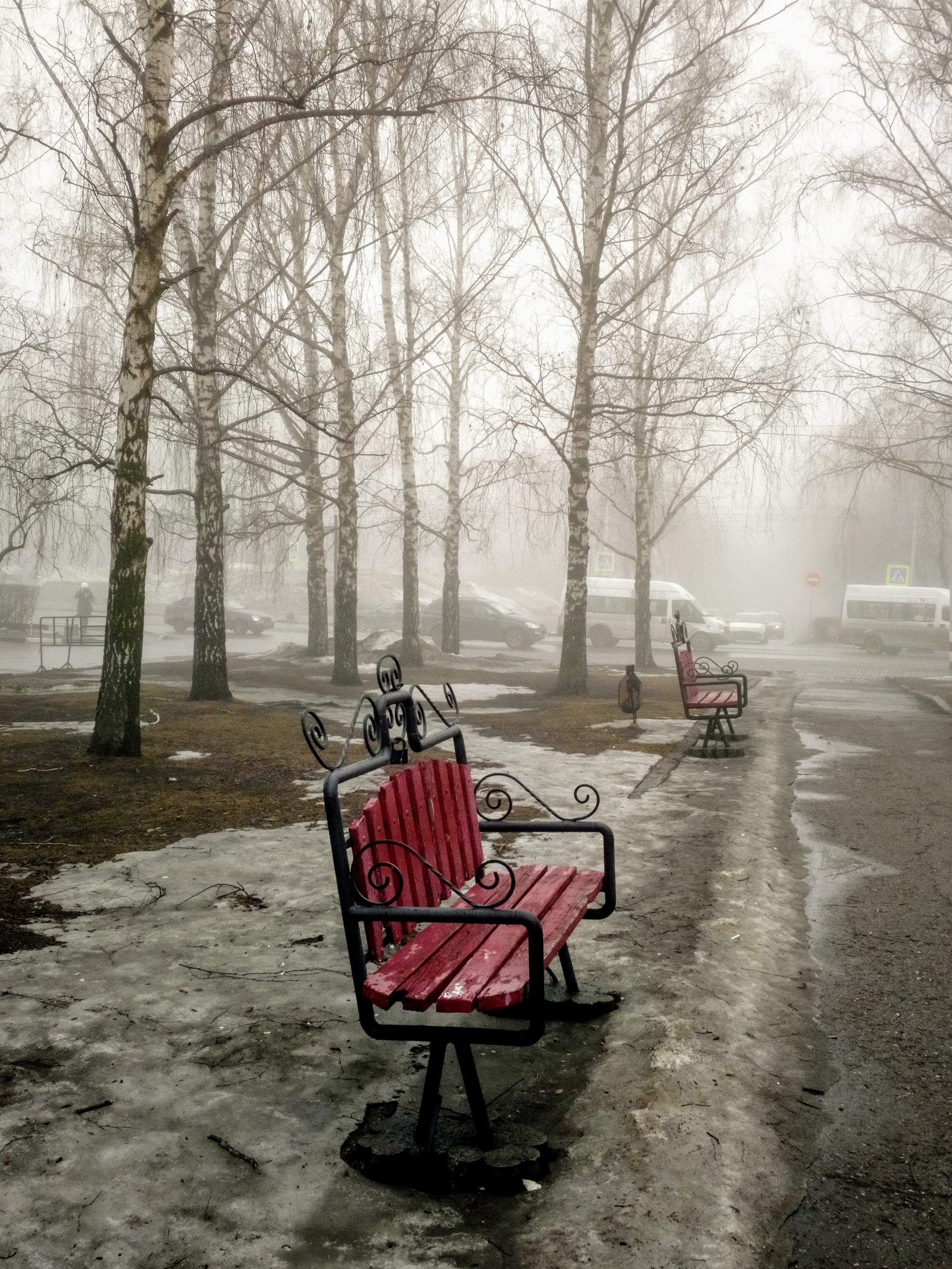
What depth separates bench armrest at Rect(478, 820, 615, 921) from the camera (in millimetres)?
4016

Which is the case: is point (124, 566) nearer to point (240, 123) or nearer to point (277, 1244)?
point (240, 123)

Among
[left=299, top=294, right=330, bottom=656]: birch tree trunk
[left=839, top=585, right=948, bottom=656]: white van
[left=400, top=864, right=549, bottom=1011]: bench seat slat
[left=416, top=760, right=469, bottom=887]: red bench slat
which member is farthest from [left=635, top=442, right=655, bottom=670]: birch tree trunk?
[left=400, top=864, right=549, bottom=1011]: bench seat slat

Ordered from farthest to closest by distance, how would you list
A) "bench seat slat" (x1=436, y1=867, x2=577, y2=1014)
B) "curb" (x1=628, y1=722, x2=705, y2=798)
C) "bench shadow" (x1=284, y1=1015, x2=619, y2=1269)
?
"curb" (x1=628, y1=722, x2=705, y2=798)
"bench seat slat" (x1=436, y1=867, x2=577, y2=1014)
"bench shadow" (x1=284, y1=1015, x2=619, y2=1269)

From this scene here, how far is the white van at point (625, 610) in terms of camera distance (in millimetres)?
34812

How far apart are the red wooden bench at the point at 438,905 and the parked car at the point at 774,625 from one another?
43.0 meters

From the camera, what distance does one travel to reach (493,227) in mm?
23188

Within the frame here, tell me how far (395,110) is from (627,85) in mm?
6785

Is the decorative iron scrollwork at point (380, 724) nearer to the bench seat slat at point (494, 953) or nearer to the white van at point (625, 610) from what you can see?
the bench seat slat at point (494, 953)

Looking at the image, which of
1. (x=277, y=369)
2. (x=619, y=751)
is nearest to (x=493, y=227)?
(x=277, y=369)

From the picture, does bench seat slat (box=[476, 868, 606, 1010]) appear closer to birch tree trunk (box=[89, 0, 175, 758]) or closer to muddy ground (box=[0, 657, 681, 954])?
muddy ground (box=[0, 657, 681, 954])

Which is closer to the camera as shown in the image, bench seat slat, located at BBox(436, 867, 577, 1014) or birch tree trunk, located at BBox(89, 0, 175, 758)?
bench seat slat, located at BBox(436, 867, 577, 1014)

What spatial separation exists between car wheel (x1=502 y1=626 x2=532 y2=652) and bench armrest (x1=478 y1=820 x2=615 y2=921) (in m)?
29.1

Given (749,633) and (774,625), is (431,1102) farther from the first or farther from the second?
(774,625)

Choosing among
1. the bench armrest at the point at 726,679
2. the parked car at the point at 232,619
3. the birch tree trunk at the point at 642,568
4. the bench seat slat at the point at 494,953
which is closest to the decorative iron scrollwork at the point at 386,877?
the bench seat slat at the point at 494,953
